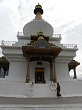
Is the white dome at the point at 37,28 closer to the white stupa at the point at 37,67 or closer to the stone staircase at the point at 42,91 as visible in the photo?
the white stupa at the point at 37,67

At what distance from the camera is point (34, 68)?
19688mm

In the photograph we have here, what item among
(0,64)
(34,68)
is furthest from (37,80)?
(0,64)

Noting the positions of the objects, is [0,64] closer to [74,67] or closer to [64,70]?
[64,70]

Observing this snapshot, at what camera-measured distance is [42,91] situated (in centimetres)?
1506

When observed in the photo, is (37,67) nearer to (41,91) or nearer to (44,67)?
(44,67)

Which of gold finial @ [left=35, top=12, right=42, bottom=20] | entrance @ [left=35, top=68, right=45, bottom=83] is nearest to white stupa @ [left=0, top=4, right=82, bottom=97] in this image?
entrance @ [left=35, top=68, right=45, bottom=83]

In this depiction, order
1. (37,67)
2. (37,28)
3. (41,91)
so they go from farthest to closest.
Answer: (37,28), (37,67), (41,91)

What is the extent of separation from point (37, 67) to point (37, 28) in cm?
797

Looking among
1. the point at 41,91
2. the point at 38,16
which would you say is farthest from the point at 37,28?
the point at 41,91

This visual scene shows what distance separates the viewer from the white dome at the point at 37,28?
24453mm

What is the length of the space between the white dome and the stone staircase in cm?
1136

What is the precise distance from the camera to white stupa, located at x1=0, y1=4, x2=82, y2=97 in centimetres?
1554

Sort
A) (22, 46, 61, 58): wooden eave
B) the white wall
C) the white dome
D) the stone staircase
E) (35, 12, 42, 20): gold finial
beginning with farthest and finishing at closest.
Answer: (35, 12, 42, 20): gold finial, the white dome, the white wall, (22, 46, 61, 58): wooden eave, the stone staircase

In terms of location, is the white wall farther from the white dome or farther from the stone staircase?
the white dome
